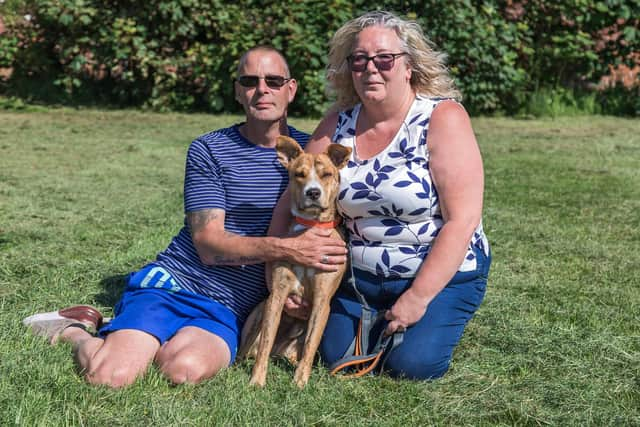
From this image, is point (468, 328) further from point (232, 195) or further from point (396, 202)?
point (232, 195)

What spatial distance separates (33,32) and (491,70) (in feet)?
24.0

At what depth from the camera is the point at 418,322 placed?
3.51 meters

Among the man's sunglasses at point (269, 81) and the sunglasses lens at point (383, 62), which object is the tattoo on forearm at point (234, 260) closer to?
the man's sunglasses at point (269, 81)

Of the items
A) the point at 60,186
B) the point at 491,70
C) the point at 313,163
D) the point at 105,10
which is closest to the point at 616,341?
the point at 313,163

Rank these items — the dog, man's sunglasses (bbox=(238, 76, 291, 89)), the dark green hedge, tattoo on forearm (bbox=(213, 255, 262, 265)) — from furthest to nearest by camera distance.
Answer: the dark green hedge < man's sunglasses (bbox=(238, 76, 291, 89)) < tattoo on forearm (bbox=(213, 255, 262, 265)) < the dog

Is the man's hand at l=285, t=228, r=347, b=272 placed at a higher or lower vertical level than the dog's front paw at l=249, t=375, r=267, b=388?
higher

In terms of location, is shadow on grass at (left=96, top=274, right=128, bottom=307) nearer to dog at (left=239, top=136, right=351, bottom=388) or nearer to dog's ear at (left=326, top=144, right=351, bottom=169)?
dog at (left=239, top=136, right=351, bottom=388)

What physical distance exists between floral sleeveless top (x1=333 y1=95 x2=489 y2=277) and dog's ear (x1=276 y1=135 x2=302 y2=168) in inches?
10.3

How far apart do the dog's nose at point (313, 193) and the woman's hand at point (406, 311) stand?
23.6 inches

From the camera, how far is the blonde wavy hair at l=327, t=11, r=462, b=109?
3.53 metres

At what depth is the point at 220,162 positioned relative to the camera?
3646mm

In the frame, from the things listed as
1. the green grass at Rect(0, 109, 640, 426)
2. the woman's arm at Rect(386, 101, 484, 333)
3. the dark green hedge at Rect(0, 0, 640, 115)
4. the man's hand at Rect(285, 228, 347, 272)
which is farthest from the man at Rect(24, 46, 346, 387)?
the dark green hedge at Rect(0, 0, 640, 115)

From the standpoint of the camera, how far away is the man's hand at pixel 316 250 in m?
3.36

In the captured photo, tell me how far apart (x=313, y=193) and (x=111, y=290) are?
1.95 meters
